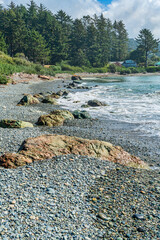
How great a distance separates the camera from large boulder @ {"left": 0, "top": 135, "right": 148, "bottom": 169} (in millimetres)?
5448

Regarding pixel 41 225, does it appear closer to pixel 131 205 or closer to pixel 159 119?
pixel 131 205

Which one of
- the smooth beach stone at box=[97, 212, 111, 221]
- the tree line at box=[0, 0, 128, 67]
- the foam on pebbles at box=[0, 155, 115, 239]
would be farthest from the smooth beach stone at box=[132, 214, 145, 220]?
the tree line at box=[0, 0, 128, 67]

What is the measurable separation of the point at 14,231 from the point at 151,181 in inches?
138

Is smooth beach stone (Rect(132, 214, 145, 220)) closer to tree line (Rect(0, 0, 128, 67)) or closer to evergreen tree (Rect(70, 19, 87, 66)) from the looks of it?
tree line (Rect(0, 0, 128, 67))

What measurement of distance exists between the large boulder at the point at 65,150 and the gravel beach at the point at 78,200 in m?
0.26

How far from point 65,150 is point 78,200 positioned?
6.55 feet

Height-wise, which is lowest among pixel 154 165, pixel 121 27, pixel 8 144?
pixel 154 165

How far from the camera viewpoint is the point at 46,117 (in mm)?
9992

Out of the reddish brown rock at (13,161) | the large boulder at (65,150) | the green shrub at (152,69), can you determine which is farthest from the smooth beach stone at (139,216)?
the green shrub at (152,69)

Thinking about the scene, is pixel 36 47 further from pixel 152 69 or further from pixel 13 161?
pixel 13 161

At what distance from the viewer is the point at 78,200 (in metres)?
4.11

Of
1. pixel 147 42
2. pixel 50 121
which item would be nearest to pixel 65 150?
pixel 50 121

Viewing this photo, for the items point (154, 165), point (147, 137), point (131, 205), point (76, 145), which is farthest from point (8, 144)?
point (147, 137)

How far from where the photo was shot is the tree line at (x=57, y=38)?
61188mm
